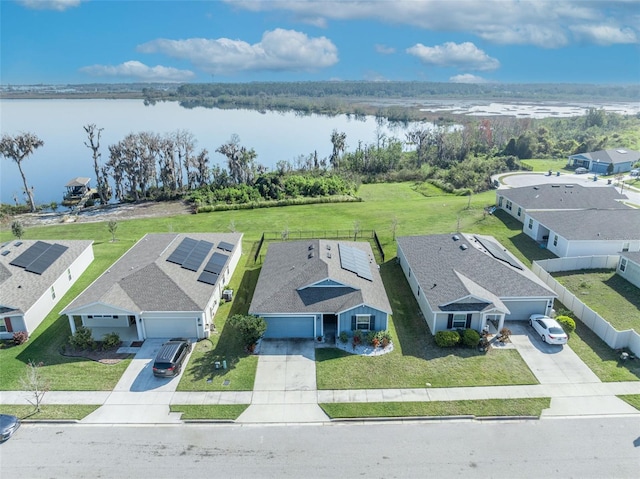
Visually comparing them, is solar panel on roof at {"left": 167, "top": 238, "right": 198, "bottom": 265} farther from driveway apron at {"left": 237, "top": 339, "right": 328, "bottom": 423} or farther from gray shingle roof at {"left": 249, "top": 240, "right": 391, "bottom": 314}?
driveway apron at {"left": 237, "top": 339, "right": 328, "bottom": 423}

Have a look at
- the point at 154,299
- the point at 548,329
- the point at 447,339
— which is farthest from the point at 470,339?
the point at 154,299

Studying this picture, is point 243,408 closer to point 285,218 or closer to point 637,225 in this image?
point 285,218

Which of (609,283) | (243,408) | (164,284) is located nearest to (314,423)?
(243,408)

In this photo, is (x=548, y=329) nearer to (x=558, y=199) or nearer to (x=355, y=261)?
(x=355, y=261)

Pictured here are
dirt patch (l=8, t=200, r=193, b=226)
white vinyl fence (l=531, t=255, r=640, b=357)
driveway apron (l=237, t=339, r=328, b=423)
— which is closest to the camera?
driveway apron (l=237, t=339, r=328, b=423)

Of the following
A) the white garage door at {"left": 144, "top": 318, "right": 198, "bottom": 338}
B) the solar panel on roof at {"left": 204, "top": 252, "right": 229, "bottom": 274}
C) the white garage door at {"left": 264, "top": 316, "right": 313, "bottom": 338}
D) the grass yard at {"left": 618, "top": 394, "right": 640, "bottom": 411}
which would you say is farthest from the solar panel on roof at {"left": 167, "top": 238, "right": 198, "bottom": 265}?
the grass yard at {"left": 618, "top": 394, "right": 640, "bottom": 411}

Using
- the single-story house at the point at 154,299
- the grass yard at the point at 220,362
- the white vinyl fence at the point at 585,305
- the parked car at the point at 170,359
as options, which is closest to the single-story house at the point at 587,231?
the white vinyl fence at the point at 585,305
